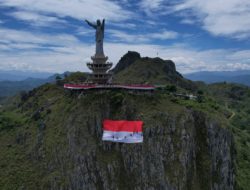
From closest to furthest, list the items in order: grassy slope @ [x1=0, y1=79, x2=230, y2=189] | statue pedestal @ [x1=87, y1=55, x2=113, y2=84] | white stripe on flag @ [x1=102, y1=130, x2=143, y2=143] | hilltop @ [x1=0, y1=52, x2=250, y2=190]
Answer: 1. hilltop @ [x1=0, y1=52, x2=250, y2=190]
2. grassy slope @ [x1=0, y1=79, x2=230, y2=189]
3. white stripe on flag @ [x1=102, y1=130, x2=143, y2=143]
4. statue pedestal @ [x1=87, y1=55, x2=113, y2=84]

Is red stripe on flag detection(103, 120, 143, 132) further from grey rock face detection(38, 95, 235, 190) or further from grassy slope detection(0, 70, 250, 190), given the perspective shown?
grassy slope detection(0, 70, 250, 190)

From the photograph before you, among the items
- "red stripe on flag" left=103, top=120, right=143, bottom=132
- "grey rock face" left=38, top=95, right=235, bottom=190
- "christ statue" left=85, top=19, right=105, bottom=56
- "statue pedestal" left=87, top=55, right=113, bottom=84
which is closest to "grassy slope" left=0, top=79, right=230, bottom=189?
"grey rock face" left=38, top=95, right=235, bottom=190

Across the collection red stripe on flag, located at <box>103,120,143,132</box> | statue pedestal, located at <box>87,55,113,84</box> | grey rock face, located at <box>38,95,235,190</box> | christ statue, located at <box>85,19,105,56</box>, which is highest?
christ statue, located at <box>85,19,105,56</box>

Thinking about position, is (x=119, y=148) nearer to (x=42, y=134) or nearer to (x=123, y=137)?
(x=123, y=137)

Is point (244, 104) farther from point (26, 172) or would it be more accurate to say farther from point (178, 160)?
point (26, 172)

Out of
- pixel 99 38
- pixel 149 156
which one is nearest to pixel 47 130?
pixel 149 156

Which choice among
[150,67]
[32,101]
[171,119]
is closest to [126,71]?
[150,67]

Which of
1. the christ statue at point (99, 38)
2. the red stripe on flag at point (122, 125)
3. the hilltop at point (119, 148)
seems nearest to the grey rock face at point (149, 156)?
the hilltop at point (119, 148)
